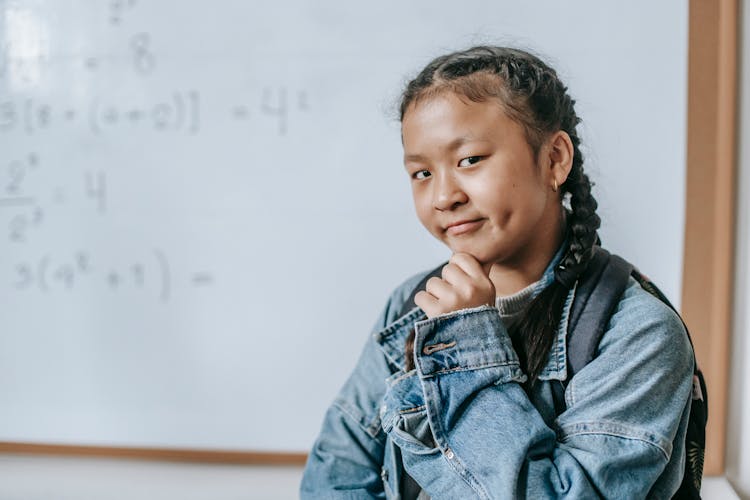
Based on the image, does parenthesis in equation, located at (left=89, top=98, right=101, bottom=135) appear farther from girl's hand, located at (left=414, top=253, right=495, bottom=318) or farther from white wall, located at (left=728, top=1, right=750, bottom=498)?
white wall, located at (left=728, top=1, right=750, bottom=498)

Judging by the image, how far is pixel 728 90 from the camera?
0.90m

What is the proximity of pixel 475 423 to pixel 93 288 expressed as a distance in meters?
0.72

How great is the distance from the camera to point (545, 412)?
644mm

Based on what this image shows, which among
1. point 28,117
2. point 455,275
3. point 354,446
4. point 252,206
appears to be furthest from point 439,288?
point 28,117

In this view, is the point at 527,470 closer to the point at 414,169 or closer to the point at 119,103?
the point at 414,169

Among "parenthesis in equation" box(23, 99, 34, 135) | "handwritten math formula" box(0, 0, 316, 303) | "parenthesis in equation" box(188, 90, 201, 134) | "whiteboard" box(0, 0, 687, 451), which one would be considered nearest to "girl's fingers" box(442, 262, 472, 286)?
"whiteboard" box(0, 0, 687, 451)

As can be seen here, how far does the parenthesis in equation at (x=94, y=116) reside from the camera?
1070mm

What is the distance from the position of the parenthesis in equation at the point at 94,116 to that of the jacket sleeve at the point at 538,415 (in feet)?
2.25

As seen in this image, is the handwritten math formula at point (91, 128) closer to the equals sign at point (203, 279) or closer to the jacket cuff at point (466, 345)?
the equals sign at point (203, 279)

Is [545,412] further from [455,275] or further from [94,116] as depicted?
[94,116]

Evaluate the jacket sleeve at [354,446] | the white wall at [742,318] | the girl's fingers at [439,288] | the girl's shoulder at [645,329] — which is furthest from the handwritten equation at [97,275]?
the white wall at [742,318]

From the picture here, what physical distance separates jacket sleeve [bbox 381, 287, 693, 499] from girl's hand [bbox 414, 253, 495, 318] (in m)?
0.01

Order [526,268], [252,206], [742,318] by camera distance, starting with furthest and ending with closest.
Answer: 1. [252,206]
2. [742,318]
3. [526,268]

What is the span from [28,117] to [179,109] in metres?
0.26
